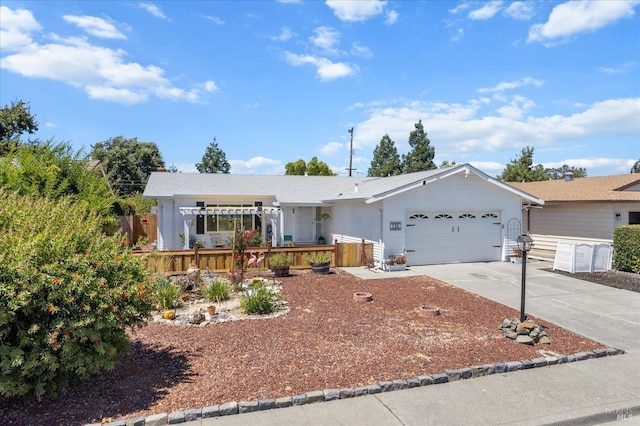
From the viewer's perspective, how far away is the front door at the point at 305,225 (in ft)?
64.0

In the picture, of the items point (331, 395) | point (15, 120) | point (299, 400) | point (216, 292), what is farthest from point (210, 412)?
point (15, 120)

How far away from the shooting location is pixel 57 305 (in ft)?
12.9

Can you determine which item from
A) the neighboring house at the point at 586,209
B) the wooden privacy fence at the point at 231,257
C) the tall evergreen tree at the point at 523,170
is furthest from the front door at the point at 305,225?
the tall evergreen tree at the point at 523,170

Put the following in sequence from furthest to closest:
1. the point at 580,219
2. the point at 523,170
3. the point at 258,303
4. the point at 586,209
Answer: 1. the point at 523,170
2. the point at 580,219
3. the point at 586,209
4. the point at 258,303

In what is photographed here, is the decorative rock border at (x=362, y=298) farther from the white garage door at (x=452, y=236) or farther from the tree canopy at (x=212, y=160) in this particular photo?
the tree canopy at (x=212, y=160)

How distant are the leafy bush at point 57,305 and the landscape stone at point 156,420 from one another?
0.82 meters

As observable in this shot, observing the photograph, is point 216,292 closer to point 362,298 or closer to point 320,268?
point 362,298

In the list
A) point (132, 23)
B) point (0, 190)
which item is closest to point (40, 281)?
point (0, 190)

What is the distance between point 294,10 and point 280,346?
940 cm

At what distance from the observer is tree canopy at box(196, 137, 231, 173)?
161 feet

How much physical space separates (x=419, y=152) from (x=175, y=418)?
39605 mm

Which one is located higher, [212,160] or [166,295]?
[212,160]

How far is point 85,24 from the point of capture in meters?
10.3

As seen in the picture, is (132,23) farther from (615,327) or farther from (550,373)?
(615,327)
